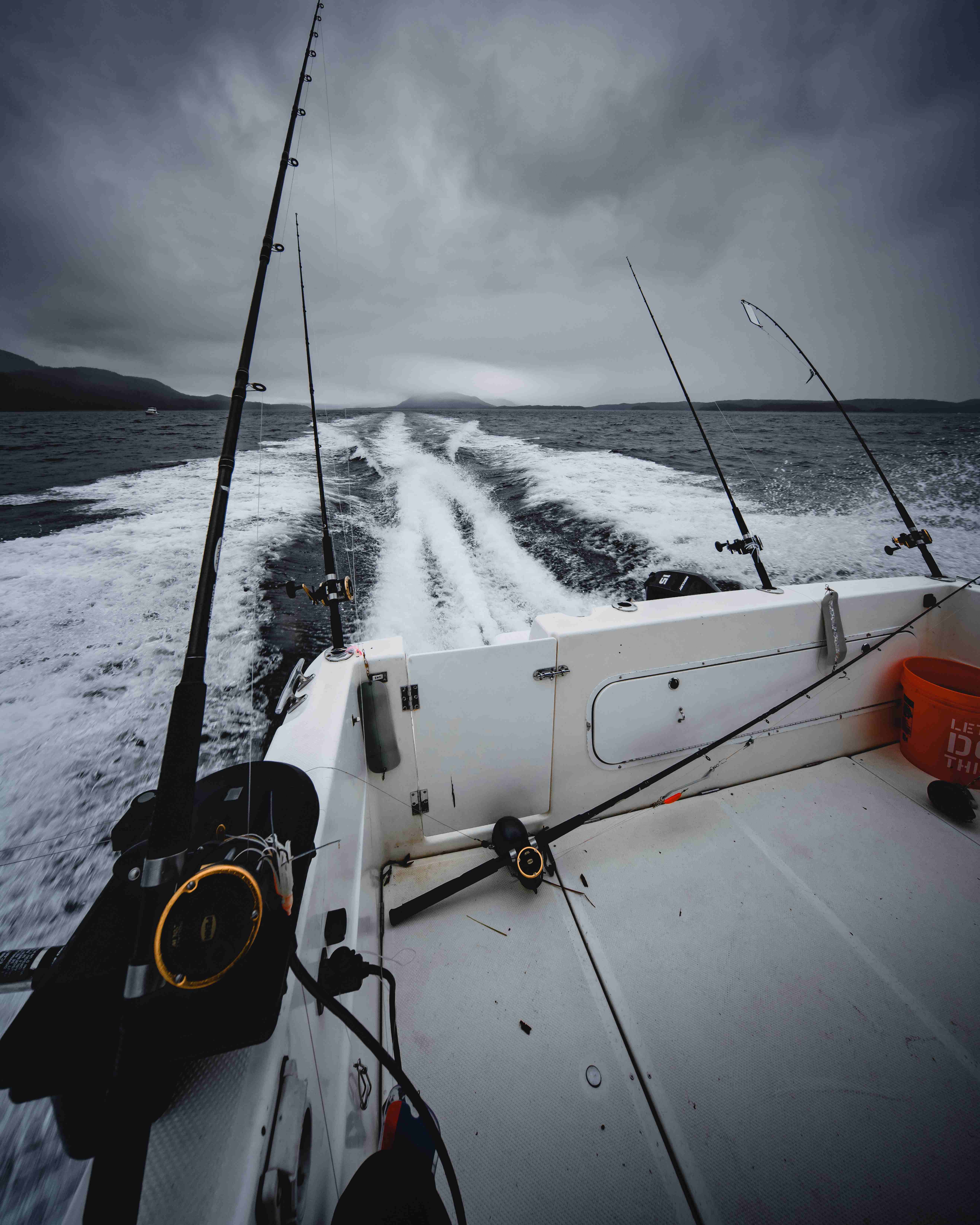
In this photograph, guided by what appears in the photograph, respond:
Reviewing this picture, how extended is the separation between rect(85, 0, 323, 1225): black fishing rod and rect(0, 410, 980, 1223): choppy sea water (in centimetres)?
59

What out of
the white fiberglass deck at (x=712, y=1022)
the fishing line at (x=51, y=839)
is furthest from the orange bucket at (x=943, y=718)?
the fishing line at (x=51, y=839)

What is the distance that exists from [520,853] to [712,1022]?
0.61 meters

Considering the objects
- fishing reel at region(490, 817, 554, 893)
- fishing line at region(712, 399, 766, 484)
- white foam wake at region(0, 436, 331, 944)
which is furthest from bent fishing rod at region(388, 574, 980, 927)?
fishing line at region(712, 399, 766, 484)

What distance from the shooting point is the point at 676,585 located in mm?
1964

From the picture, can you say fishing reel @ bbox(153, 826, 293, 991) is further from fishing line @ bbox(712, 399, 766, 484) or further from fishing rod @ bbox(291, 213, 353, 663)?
fishing line @ bbox(712, 399, 766, 484)

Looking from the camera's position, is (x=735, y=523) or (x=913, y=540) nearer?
(x=913, y=540)

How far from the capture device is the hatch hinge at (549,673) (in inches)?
56.7

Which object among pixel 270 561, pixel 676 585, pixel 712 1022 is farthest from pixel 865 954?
pixel 270 561

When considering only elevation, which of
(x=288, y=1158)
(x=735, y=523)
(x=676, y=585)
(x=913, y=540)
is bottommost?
(x=288, y=1158)

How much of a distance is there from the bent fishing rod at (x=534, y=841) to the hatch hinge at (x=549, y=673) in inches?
15.9

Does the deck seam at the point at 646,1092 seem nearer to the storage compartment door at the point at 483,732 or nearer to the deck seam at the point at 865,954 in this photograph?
the storage compartment door at the point at 483,732

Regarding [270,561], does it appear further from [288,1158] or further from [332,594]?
[288,1158]

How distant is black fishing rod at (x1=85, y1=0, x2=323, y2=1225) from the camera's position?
36 centimetres

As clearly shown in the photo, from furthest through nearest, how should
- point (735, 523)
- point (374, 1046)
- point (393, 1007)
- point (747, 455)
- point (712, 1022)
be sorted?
point (747, 455) → point (735, 523) → point (712, 1022) → point (393, 1007) → point (374, 1046)
